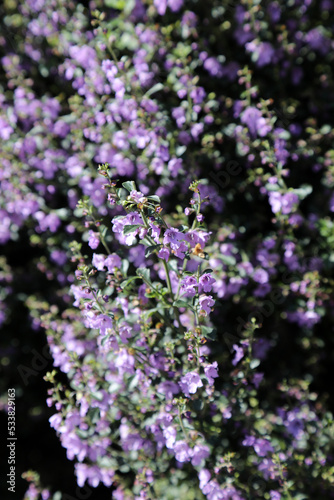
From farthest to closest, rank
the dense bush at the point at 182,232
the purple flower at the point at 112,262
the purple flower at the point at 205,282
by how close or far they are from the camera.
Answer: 1. the dense bush at the point at 182,232
2. the purple flower at the point at 112,262
3. the purple flower at the point at 205,282

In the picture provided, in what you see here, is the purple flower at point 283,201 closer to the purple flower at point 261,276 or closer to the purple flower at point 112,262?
the purple flower at point 261,276

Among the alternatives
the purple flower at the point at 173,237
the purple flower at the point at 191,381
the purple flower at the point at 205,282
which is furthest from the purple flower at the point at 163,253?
the purple flower at the point at 191,381

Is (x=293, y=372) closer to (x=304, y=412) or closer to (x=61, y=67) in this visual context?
(x=304, y=412)

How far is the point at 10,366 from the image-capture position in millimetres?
3389

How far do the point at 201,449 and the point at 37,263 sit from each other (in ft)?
5.83

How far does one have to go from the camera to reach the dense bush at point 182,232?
82.0 inches

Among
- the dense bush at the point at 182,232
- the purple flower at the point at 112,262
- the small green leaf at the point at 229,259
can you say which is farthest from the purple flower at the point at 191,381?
the small green leaf at the point at 229,259

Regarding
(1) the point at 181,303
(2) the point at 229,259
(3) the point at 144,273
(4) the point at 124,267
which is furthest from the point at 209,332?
(2) the point at 229,259

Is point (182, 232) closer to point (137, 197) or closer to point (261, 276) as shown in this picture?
point (137, 197)

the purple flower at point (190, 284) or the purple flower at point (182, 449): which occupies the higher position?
the purple flower at point (190, 284)

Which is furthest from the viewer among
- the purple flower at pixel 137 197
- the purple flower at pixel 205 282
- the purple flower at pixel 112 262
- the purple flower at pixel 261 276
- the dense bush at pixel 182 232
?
the purple flower at pixel 261 276

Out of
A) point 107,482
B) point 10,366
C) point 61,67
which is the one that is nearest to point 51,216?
point 61,67

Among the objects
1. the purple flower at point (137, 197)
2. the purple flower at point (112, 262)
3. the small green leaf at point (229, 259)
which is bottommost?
the small green leaf at point (229, 259)

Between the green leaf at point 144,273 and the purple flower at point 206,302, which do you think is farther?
the green leaf at point 144,273
